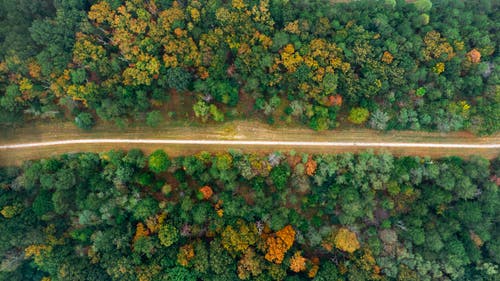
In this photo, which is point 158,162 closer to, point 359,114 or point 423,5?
point 359,114

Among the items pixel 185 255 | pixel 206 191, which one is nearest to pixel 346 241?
pixel 206 191

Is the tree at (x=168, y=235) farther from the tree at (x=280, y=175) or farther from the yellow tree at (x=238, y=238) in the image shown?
the tree at (x=280, y=175)

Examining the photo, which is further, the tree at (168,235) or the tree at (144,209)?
the tree at (144,209)

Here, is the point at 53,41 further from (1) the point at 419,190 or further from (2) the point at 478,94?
(2) the point at 478,94

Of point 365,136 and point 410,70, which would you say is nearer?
point 410,70

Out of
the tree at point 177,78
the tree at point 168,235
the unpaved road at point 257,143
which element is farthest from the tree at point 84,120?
the tree at point 168,235

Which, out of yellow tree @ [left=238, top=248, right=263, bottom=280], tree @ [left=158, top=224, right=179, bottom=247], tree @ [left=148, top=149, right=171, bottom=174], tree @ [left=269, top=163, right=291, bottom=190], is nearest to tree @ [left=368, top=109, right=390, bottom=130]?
tree @ [left=269, top=163, right=291, bottom=190]

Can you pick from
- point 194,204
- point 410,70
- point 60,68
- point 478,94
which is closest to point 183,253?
point 194,204

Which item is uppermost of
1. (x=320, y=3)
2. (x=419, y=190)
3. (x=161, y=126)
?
(x=320, y=3)
